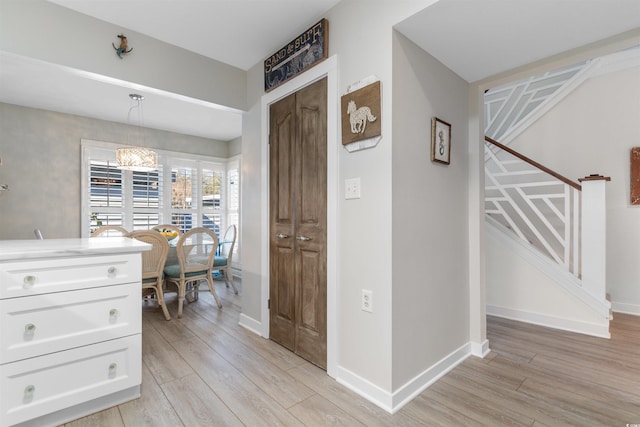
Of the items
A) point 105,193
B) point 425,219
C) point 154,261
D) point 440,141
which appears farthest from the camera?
point 105,193

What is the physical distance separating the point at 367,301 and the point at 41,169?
465 cm

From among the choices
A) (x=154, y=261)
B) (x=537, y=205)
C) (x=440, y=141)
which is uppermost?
(x=440, y=141)

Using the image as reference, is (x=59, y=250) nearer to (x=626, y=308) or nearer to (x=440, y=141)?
(x=440, y=141)

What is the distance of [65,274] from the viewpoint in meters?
1.58

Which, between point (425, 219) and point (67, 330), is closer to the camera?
point (67, 330)

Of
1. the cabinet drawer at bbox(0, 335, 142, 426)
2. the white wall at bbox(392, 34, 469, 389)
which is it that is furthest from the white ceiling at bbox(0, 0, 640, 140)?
the cabinet drawer at bbox(0, 335, 142, 426)

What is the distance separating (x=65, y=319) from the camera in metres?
1.58

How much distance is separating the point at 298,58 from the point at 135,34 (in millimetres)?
1271

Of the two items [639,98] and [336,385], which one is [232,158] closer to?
[336,385]

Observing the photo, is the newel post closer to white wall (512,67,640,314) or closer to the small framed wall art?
white wall (512,67,640,314)

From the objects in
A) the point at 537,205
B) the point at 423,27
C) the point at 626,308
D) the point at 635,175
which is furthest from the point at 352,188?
the point at 626,308

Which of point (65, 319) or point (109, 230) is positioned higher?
point (109, 230)

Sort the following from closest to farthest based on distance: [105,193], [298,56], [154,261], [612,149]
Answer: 1. [298,56]
2. [154,261]
3. [612,149]
4. [105,193]

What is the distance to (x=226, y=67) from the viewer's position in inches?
113
